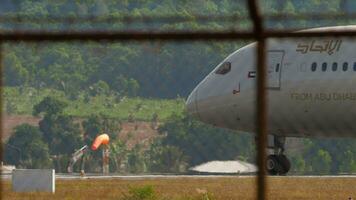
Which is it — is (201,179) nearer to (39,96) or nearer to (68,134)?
(68,134)

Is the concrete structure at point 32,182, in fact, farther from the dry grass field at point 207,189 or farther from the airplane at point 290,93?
the airplane at point 290,93

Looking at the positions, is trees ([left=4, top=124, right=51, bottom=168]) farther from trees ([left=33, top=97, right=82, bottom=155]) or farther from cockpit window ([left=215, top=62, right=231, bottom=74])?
cockpit window ([left=215, top=62, right=231, bottom=74])

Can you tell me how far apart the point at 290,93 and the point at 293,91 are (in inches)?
5.1

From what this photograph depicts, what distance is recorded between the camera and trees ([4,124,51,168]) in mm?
104062

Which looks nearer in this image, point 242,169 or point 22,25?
point 22,25

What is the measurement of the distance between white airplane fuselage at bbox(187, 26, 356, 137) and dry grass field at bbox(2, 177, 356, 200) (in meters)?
1.65

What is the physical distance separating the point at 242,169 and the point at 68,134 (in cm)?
2731

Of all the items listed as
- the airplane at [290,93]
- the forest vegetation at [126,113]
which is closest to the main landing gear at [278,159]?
the airplane at [290,93]

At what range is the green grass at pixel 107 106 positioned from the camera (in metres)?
126

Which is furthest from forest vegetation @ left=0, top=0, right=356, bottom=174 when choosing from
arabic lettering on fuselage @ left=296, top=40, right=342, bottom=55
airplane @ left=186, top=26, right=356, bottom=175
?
arabic lettering on fuselage @ left=296, top=40, right=342, bottom=55

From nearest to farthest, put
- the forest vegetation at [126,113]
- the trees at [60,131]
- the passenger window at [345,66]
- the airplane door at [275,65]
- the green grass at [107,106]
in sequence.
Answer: the passenger window at [345,66] < the airplane door at [275,65] < the forest vegetation at [126,113] < the trees at [60,131] < the green grass at [107,106]

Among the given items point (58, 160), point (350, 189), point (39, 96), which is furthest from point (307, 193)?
point (39, 96)

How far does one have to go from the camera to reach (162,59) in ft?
383

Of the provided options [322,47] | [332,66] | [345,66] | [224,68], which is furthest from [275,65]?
[224,68]
